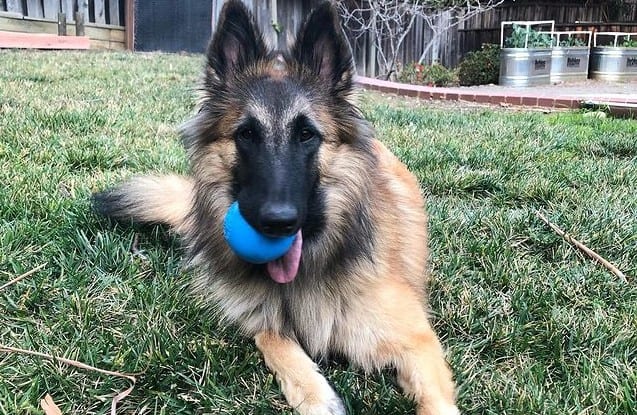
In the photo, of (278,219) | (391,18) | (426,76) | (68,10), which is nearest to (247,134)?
(278,219)

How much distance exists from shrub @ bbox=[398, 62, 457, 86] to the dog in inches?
374

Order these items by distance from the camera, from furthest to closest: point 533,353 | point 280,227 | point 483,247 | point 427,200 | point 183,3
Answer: point 183,3 → point 427,200 → point 483,247 → point 533,353 → point 280,227

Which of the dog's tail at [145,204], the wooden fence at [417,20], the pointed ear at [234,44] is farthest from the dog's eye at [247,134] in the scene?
the wooden fence at [417,20]

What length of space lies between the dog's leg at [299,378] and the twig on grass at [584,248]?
169cm

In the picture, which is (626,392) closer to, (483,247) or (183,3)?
(483,247)

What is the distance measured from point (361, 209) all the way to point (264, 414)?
39.0 inches

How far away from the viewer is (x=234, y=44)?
268 centimetres

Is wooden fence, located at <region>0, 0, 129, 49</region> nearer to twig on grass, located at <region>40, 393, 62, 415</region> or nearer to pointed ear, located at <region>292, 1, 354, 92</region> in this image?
pointed ear, located at <region>292, 1, 354, 92</region>

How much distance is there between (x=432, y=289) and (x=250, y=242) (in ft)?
3.46

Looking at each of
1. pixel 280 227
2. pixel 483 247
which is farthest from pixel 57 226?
pixel 483 247

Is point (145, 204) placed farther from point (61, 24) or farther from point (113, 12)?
point (113, 12)

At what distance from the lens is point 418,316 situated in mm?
2441

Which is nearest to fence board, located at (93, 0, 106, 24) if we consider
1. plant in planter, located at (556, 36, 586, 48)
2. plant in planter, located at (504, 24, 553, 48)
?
plant in planter, located at (504, 24, 553, 48)

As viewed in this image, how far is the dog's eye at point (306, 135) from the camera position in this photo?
2.50 m
